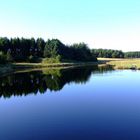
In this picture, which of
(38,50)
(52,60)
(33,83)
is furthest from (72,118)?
(38,50)

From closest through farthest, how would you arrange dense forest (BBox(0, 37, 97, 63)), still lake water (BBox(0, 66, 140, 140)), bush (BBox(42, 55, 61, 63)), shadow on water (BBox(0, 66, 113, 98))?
still lake water (BBox(0, 66, 140, 140)) < shadow on water (BBox(0, 66, 113, 98)) < dense forest (BBox(0, 37, 97, 63)) < bush (BBox(42, 55, 61, 63))

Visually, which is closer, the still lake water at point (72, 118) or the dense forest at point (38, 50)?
the still lake water at point (72, 118)

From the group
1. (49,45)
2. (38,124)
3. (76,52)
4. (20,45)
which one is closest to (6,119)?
(38,124)

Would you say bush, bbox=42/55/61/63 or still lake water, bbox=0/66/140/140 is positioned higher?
bush, bbox=42/55/61/63

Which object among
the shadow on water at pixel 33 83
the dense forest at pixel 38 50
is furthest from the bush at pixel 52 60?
the shadow on water at pixel 33 83

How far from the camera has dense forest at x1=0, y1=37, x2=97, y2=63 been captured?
115912 millimetres

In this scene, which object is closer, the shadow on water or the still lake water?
the still lake water

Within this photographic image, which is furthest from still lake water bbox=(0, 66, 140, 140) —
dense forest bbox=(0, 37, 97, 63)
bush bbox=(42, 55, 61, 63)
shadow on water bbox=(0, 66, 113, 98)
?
bush bbox=(42, 55, 61, 63)

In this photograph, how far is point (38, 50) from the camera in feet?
421

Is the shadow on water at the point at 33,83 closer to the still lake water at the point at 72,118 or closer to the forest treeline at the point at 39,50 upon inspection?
the still lake water at the point at 72,118

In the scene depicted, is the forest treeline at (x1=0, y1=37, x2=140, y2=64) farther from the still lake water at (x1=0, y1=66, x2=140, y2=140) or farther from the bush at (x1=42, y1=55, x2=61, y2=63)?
the still lake water at (x1=0, y1=66, x2=140, y2=140)

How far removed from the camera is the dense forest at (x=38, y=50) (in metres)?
116

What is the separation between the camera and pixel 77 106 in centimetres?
2916

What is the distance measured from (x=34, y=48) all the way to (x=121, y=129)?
109 meters
